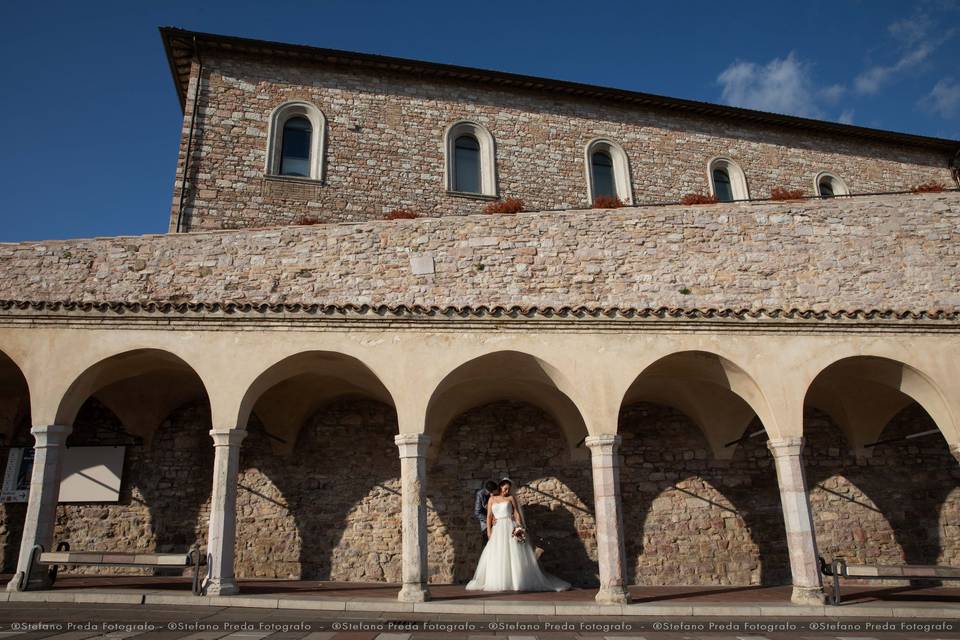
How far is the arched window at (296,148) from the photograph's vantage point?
56.3ft

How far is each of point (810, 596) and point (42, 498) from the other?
11003mm

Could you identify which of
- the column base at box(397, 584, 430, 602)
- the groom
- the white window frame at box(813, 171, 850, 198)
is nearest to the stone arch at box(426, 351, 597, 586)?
the groom

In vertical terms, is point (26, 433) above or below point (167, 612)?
above

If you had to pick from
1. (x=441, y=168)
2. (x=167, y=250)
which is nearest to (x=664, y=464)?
(x=441, y=168)

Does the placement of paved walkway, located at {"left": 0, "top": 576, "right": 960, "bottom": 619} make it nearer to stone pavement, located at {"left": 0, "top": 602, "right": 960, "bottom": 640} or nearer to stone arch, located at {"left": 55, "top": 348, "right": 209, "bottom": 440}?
stone pavement, located at {"left": 0, "top": 602, "right": 960, "bottom": 640}

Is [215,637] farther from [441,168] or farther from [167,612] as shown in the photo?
[441,168]

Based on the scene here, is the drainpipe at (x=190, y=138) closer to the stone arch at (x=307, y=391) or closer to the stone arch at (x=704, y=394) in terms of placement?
the stone arch at (x=307, y=391)

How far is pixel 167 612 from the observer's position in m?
7.74

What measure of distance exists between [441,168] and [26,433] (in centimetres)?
1164

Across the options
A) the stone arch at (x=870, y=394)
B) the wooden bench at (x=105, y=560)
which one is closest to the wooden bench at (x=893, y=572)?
the stone arch at (x=870, y=394)

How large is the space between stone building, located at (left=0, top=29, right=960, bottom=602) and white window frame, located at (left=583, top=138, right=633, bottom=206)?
183 centimetres

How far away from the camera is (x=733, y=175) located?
20406mm

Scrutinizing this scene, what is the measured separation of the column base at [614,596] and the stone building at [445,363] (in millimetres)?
35

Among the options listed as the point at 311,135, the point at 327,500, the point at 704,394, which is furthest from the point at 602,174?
the point at 327,500
